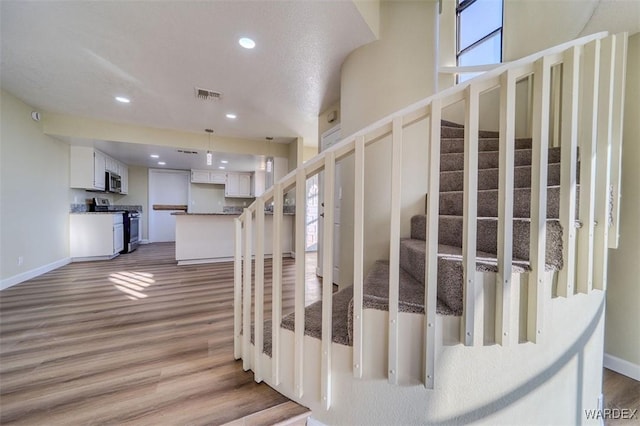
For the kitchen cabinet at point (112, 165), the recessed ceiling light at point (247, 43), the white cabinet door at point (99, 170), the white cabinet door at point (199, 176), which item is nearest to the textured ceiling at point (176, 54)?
the recessed ceiling light at point (247, 43)

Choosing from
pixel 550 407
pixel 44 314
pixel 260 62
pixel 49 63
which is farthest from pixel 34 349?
pixel 550 407

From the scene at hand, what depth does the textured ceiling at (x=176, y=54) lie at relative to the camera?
185 cm

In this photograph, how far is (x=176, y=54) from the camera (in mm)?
2346

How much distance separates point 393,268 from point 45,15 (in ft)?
10.0

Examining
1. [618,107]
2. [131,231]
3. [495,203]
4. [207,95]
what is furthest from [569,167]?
[131,231]

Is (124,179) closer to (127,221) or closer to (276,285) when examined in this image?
(127,221)

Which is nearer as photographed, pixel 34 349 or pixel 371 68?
pixel 34 349

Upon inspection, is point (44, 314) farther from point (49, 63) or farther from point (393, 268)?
point (393, 268)

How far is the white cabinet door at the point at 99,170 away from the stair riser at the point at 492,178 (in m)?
5.96

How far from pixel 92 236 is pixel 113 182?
1566 millimetres

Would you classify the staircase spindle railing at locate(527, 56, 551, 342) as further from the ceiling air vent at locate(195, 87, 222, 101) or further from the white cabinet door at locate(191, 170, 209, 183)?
the white cabinet door at locate(191, 170, 209, 183)

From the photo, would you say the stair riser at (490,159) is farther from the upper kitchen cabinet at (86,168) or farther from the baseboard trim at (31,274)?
the upper kitchen cabinet at (86,168)

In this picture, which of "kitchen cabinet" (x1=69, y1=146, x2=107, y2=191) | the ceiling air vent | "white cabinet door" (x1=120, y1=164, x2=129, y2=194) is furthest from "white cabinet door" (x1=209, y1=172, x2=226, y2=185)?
the ceiling air vent

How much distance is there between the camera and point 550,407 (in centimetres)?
114
